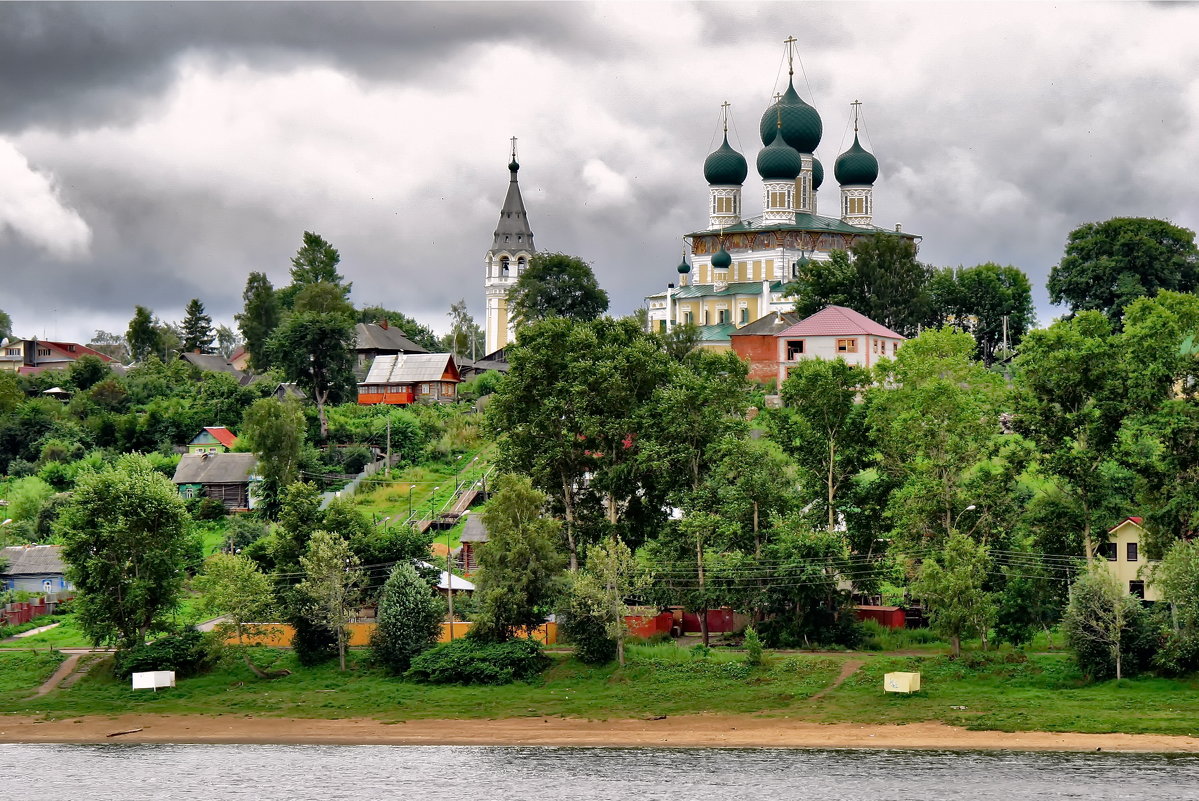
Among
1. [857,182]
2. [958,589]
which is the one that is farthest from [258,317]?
[958,589]

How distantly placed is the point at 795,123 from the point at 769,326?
98.2 ft

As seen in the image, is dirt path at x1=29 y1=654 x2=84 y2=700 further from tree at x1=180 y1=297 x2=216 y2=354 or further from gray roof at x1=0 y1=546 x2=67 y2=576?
tree at x1=180 y1=297 x2=216 y2=354

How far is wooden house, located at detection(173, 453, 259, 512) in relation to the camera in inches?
3349

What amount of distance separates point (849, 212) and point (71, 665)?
79196 millimetres

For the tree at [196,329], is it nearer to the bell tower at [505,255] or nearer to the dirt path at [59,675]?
the bell tower at [505,255]

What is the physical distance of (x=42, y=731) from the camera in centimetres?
5769

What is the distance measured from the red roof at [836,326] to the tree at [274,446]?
2934 cm

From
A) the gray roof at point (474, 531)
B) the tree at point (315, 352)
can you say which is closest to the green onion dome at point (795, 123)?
the tree at point (315, 352)

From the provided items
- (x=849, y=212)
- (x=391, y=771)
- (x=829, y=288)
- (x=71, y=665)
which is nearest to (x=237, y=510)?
(x=71, y=665)

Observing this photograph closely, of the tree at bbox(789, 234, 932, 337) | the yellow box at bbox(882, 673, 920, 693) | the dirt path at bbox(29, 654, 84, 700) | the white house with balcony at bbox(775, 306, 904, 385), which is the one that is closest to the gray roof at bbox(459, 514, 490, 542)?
the dirt path at bbox(29, 654, 84, 700)

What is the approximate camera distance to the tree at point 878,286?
104m

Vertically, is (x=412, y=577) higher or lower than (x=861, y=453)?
lower

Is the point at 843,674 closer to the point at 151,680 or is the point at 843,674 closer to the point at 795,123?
the point at 151,680

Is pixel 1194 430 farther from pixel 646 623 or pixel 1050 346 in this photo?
pixel 646 623
